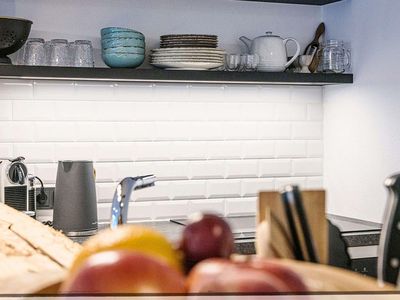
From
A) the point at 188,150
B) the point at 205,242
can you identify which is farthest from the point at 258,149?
the point at 205,242

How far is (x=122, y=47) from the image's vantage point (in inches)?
131

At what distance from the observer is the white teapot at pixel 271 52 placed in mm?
3604

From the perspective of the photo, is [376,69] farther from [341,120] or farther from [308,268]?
[308,268]

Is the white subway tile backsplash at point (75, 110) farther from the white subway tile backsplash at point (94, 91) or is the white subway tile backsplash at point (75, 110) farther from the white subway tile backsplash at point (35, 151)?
the white subway tile backsplash at point (35, 151)

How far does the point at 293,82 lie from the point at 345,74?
0.27 meters

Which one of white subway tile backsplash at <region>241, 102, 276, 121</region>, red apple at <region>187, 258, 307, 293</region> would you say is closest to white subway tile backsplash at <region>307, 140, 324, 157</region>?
white subway tile backsplash at <region>241, 102, 276, 121</region>

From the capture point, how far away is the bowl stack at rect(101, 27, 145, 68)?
3.32 meters

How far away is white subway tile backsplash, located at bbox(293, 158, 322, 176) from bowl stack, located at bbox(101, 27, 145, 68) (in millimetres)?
1045

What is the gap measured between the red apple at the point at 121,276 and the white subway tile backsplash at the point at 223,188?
3204 millimetres

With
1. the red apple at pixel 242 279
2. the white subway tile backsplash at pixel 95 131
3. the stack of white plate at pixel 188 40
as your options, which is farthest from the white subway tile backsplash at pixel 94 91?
the red apple at pixel 242 279

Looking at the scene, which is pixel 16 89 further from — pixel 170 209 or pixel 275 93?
pixel 275 93

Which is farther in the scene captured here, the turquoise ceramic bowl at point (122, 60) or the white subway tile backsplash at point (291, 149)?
the white subway tile backsplash at point (291, 149)

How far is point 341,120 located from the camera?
3816mm

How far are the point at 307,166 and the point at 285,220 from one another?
3.32 m
